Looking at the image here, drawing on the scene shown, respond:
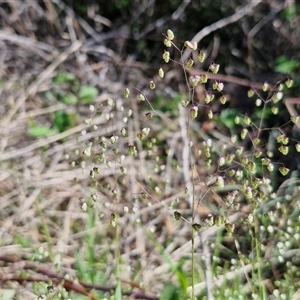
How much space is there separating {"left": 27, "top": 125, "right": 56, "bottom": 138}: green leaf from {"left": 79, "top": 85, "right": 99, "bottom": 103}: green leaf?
0.24 metres

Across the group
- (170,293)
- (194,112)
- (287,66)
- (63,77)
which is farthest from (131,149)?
(63,77)

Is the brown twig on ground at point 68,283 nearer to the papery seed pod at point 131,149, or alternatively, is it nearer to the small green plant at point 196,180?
the small green plant at point 196,180

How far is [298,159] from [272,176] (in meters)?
0.10

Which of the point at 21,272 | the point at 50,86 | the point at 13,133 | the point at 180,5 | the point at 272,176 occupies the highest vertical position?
the point at 180,5

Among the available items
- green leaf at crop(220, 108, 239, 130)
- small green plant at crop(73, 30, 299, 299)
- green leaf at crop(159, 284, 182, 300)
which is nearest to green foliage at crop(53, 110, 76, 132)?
small green plant at crop(73, 30, 299, 299)

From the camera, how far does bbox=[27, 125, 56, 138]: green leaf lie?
1874 millimetres

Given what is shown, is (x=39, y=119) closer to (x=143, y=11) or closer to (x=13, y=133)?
(x=13, y=133)

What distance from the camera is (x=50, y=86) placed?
2.17 meters

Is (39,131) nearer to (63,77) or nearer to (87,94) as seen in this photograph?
(87,94)

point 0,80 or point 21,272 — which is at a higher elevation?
point 0,80

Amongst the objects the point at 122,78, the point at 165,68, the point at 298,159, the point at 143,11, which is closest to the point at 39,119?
the point at 122,78

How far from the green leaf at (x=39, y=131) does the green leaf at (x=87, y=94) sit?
239 millimetres

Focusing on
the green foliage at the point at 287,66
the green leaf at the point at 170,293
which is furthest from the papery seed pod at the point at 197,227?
the green foliage at the point at 287,66

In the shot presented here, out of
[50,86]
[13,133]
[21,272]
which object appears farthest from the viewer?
[50,86]
